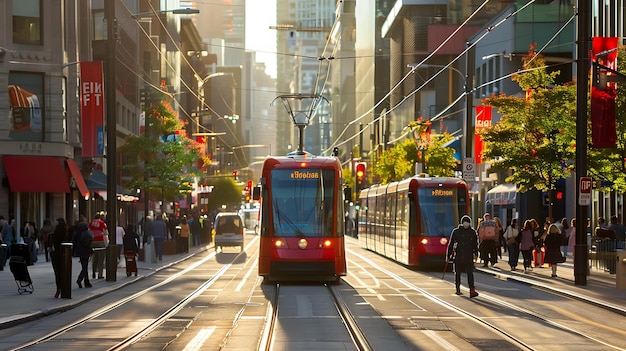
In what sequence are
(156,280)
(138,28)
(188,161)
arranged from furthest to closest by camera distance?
(138,28)
(188,161)
(156,280)

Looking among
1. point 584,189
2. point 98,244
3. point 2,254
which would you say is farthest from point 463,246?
point 2,254

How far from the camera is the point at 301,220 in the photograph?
30.9 metres

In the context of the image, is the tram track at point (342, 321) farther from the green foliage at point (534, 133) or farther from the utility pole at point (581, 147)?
the green foliage at point (534, 133)

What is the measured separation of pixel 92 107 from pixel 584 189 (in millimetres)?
26267

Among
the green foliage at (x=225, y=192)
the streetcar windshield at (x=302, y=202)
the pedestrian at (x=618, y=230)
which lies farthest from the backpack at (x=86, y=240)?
the green foliage at (x=225, y=192)

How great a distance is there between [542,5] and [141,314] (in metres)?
52.4

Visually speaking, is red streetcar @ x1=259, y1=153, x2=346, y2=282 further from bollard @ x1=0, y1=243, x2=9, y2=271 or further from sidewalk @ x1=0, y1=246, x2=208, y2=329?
bollard @ x1=0, y1=243, x2=9, y2=271

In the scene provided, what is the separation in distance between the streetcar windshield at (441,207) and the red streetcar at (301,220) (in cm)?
932

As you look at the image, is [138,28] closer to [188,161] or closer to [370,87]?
[188,161]

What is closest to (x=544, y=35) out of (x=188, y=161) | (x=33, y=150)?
(x=188, y=161)

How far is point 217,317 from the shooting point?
21.7 meters

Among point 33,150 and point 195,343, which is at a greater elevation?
point 33,150

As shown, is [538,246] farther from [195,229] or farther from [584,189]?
[195,229]

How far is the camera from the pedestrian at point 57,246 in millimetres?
26155
